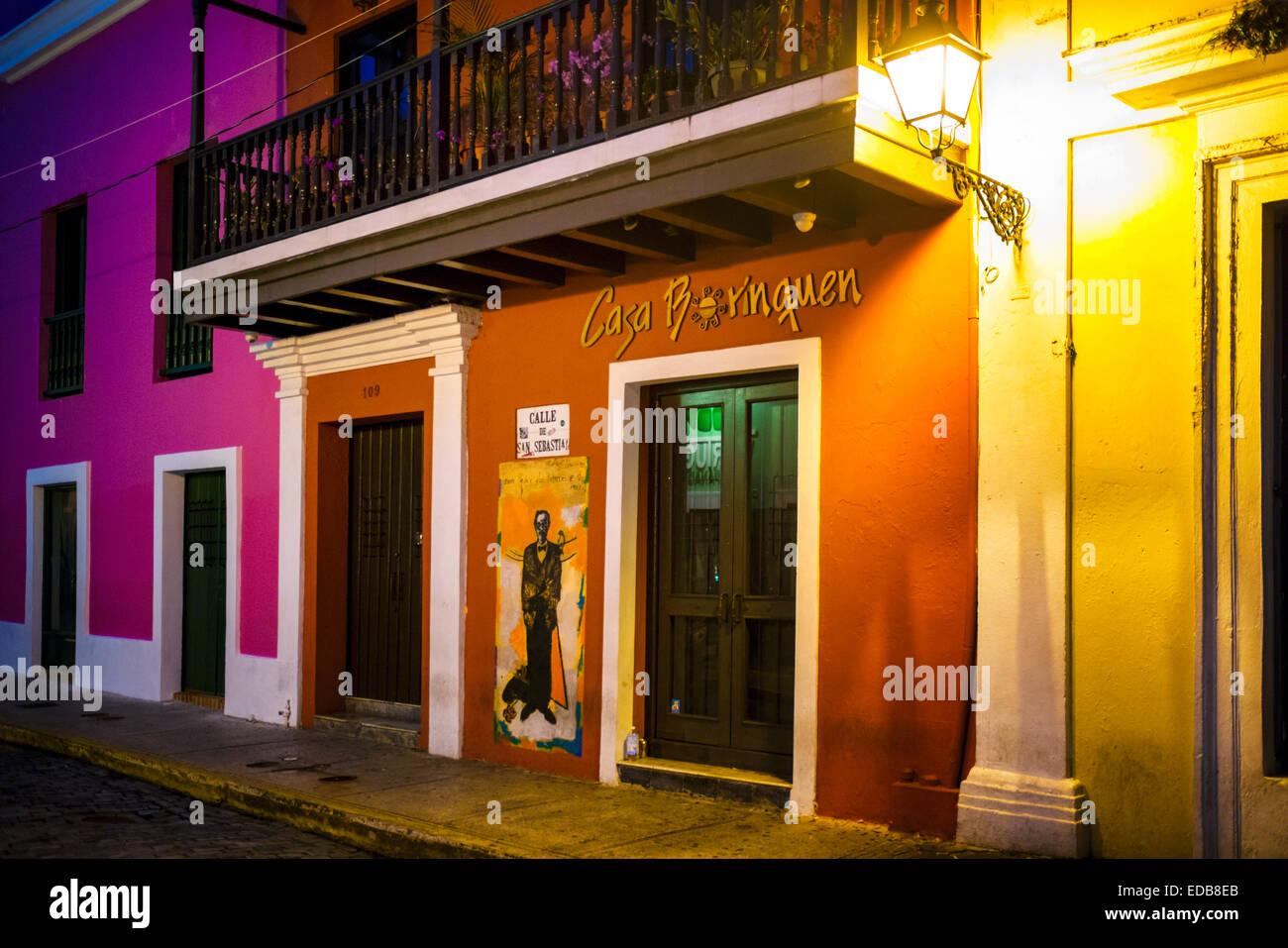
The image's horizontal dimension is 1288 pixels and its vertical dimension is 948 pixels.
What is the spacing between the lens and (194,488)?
13172 mm

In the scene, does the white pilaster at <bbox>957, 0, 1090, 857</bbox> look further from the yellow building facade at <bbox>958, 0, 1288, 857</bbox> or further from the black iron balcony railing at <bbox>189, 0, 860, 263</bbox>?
the black iron balcony railing at <bbox>189, 0, 860, 263</bbox>

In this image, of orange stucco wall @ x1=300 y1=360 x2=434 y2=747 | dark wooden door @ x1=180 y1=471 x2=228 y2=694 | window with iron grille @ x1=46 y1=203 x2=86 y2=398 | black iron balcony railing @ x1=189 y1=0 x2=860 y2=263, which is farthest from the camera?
window with iron grille @ x1=46 y1=203 x2=86 y2=398

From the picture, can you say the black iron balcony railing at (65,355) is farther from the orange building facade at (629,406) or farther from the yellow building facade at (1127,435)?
the yellow building facade at (1127,435)

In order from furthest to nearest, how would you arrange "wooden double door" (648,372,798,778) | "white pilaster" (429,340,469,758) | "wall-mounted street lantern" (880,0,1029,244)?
"white pilaster" (429,340,469,758)
"wooden double door" (648,372,798,778)
"wall-mounted street lantern" (880,0,1029,244)

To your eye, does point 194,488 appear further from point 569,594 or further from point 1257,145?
point 1257,145

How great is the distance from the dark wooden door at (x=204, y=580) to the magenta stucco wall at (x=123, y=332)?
1.50 ft

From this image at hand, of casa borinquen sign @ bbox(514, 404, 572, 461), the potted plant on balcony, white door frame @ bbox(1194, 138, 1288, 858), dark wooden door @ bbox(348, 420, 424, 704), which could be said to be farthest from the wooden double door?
dark wooden door @ bbox(348, 420, 424, 704)

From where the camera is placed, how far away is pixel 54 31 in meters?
15.1

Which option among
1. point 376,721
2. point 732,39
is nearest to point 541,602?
point 376,721

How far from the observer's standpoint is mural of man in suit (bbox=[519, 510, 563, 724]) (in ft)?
29.2

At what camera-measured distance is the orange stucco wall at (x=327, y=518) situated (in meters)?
10.8

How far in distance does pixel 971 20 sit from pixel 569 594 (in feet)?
15.0

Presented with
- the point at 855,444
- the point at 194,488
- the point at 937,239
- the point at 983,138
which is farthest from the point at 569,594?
the point at 194,488

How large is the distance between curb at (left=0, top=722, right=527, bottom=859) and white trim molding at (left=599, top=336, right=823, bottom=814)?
181 centimetres
